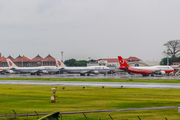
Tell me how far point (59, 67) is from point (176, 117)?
12527 centimetres

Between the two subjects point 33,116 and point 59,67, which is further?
point 59,67

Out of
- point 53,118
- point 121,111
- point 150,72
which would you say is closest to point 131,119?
point 121,111

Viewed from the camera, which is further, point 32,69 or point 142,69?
point 32,69

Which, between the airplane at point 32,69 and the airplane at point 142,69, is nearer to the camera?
the airplane at point 142,69

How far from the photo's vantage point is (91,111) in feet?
→ 93.0

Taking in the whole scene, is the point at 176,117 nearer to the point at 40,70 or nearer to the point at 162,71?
the point at 162,71

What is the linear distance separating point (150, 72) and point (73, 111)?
9421 cm

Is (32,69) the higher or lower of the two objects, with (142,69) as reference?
higher

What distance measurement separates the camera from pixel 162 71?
121125 mm

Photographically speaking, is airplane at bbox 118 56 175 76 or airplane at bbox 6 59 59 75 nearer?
airplane at bbox 118 56 175 76

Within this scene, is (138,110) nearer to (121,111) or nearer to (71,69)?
(121,111)

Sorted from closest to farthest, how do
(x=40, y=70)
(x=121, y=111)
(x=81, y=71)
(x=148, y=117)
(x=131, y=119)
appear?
(x=131, y=119), (x=148, y=117), (x=121, y=111), (x=81, y=71), (x=40, y=70)

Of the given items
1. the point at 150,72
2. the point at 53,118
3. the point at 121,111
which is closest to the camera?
the point at 53,118

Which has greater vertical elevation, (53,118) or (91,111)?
(53,118)
